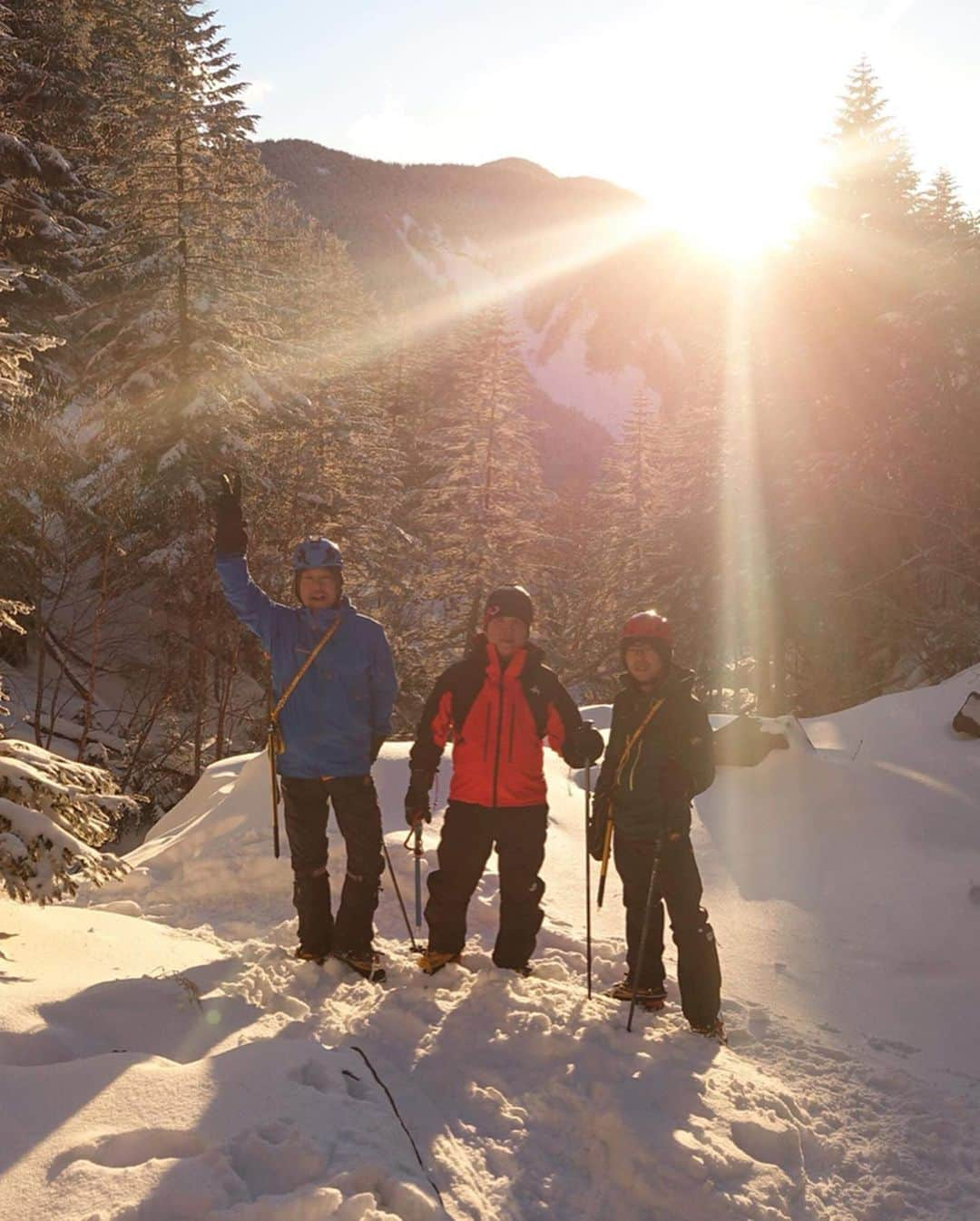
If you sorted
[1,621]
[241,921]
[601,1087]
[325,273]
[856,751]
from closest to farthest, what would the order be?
[601,1087]
[1,621]
[241,921]
[856,751]
[325,273]

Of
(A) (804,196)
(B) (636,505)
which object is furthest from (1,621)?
(B) (636,505)

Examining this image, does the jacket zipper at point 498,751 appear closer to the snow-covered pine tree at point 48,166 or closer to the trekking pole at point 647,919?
the trekking pole at point 647,919

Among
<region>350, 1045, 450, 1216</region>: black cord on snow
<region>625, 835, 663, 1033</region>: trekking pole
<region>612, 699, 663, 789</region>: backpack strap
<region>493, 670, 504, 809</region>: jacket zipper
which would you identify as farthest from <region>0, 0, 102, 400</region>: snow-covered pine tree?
<region>350, 1045, 450, 1216</region>: black cord on snow

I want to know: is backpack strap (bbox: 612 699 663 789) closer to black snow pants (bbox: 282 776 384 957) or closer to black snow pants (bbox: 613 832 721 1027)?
black snow pants (bbox: 613 832 721 1027)

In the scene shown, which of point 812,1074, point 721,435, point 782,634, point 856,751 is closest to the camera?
point 812,1074

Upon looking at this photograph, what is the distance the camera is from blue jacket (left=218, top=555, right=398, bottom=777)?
5.07m

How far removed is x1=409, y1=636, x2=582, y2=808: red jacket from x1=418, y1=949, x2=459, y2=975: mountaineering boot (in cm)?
91

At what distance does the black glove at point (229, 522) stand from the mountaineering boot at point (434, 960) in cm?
263

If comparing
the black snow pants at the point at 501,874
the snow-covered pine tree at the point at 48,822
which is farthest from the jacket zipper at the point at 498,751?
the snow-covered pine tree at the point at 48,822

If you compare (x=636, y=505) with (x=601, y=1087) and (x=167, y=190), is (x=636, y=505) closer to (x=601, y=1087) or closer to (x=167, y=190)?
(x=167, y=190)

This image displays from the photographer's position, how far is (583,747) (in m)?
5.16

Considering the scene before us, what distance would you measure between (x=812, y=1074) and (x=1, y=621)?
5414 mm

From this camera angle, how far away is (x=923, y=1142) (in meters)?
4.06

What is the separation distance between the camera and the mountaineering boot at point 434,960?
5.06 metres
